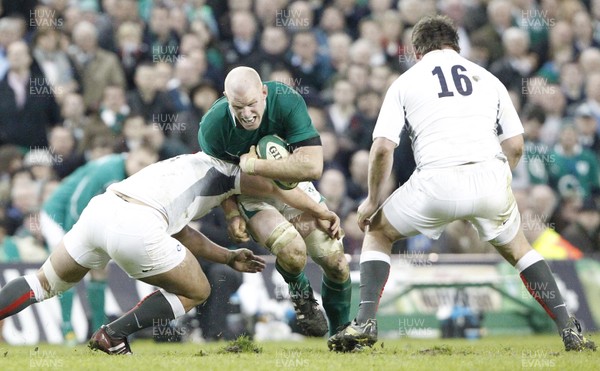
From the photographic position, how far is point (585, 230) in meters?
13.8

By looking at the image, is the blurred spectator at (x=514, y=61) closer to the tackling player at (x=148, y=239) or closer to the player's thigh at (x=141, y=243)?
the tackling player at (x=148, y=239)

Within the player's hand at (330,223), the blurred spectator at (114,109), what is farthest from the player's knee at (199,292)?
the blurred spectator at (114,109)

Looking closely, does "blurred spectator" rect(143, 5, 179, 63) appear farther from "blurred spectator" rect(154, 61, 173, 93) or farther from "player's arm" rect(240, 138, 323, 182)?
"player's arm" rect(240, 138, 323, 182)

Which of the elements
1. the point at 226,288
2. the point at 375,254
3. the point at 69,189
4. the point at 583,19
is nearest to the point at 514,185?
the point at 583,19

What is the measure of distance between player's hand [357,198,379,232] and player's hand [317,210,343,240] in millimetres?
336

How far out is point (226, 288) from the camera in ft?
38.4

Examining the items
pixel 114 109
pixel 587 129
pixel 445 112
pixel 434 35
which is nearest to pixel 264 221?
pixel 445 112

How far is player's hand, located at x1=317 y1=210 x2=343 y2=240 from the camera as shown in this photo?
8.18m

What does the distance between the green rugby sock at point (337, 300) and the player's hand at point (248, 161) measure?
4.14 feet

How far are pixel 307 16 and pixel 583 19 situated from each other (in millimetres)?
4222

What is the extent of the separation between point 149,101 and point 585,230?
18.9 ft

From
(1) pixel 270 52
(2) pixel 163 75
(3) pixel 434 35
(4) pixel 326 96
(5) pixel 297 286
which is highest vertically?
(1) pixel 270 52

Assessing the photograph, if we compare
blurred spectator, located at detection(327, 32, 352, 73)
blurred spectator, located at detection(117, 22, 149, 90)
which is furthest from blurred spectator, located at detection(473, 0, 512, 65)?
blurred spectator, located at detection(117, 22, 149, 90)

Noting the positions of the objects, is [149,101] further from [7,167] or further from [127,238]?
[127,238]
